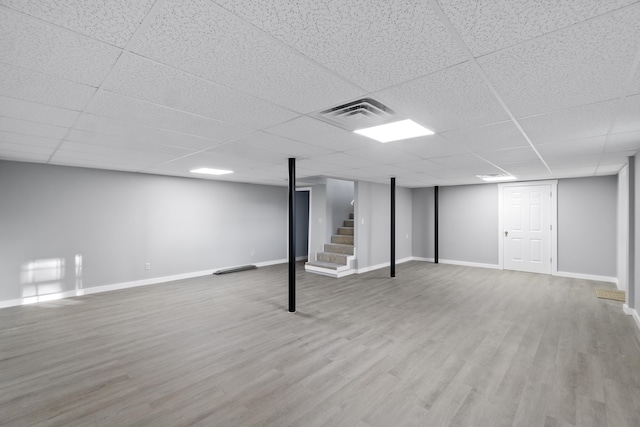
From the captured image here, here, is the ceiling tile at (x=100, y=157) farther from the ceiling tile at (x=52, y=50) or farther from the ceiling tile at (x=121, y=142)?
the ceiling tile at (x=52, y=50)

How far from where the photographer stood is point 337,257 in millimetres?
7191

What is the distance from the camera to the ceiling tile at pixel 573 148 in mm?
3158

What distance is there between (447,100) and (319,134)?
126 cm

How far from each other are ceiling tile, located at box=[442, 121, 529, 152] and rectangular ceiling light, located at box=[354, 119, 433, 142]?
297 mm

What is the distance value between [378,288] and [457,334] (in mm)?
2200

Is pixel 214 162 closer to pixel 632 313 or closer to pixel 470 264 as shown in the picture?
pixel 632 313

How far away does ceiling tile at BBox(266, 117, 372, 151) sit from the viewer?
260 cm

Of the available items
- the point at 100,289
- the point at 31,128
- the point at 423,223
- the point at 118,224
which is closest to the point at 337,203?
the point at 423,223

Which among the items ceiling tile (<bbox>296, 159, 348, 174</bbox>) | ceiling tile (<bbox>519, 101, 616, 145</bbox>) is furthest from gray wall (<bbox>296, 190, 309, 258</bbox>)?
ceiling tile (<bbox>519, 101, 616, 145</bbox>)

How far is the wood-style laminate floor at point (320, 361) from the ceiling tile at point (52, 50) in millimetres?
2269

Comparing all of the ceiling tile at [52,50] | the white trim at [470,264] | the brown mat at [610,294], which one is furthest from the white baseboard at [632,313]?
the ceiling tile at [52,50]

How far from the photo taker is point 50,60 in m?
1.52

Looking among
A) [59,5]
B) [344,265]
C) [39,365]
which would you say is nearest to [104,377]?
[39,365]

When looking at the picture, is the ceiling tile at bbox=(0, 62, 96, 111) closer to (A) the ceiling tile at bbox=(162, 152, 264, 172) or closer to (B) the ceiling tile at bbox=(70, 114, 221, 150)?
(B) the ceiling tile at bbox=(70, 114, 221, 150)
